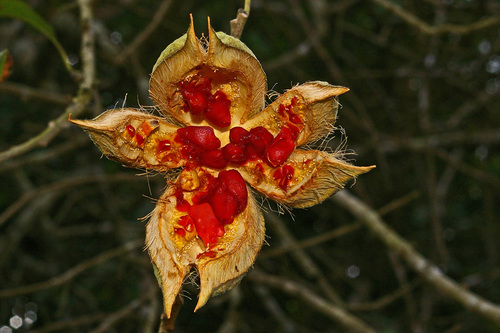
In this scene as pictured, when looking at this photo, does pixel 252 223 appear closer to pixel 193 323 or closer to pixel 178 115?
pixel 178 115

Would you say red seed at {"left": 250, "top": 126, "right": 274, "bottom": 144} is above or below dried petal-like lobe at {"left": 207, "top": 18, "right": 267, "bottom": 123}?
below

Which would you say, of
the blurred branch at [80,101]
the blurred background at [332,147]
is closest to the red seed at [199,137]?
the blurred branch at [80,101]

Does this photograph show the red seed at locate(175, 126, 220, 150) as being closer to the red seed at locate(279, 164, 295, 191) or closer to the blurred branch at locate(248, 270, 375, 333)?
the red seed at locate(279, 164, 295, 191)

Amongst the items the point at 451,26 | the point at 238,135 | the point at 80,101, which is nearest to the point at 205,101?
the point at 238,135

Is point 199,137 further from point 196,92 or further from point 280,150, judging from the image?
point 280,150

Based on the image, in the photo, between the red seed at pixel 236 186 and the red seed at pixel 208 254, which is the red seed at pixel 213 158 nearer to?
the red seed at pixel 236 186

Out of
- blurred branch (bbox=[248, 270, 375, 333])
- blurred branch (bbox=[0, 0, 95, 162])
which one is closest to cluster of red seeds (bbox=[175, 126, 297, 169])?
blurred branch (bbox=[0, 0, 95, 162])
